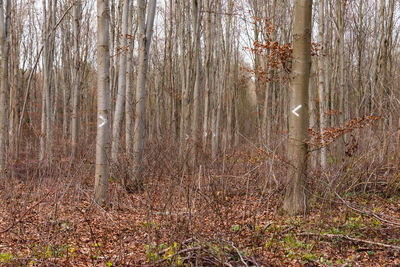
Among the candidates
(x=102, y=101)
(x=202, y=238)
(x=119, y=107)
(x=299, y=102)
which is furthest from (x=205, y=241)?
(x=119, y=107)

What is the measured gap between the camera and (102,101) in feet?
16.4

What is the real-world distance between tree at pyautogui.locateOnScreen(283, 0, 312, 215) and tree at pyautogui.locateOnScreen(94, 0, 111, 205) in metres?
2.71

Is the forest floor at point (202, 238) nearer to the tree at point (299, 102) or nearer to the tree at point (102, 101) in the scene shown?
the tree at point (299, 102)

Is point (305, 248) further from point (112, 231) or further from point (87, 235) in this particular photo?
point (87, 235)

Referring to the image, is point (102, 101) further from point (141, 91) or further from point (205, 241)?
point (205, 241)

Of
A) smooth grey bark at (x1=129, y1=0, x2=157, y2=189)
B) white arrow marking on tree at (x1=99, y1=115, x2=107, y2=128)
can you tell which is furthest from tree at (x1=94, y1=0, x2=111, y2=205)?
smooth grey bark at (x1=129, y1=0, x2=157, y2=189)

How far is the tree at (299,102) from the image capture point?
4.43 m

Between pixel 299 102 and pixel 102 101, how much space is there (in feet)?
9.33

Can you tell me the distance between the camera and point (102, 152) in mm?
5031

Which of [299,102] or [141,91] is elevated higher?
[141,91]

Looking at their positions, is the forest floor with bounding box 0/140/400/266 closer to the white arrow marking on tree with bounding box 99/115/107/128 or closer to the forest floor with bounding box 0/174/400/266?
the forest floor with bounding box 0/174/400/266

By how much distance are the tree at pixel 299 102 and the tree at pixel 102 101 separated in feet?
8.89

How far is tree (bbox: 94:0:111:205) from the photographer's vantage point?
5.00 m

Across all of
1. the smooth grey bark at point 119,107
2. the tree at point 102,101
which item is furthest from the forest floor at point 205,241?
the smooth grey bark at point 119,107
